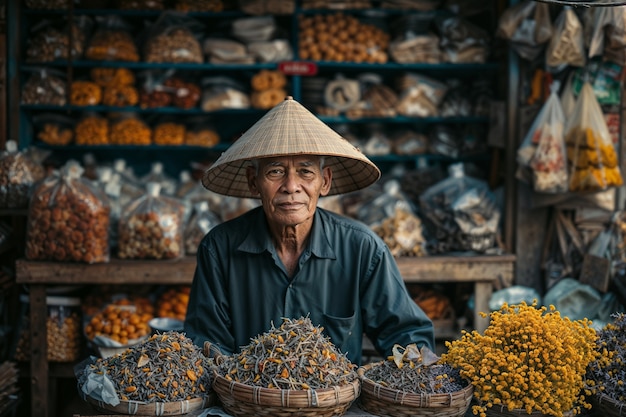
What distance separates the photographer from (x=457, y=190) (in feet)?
15.9

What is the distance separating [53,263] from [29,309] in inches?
20.3

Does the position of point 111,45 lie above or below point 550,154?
above

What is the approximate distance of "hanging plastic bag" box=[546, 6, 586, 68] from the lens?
14.1 feet

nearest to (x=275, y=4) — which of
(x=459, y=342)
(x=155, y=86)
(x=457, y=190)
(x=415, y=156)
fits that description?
(x=155, y=86)

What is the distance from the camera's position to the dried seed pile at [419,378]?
6.42 feet

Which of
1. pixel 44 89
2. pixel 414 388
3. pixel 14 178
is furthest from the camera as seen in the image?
pixel 44 89

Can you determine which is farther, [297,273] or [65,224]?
[65,224]

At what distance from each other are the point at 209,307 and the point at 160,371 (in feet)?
2.10

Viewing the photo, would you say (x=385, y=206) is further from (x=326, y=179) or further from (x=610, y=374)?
(x=610, y=374)

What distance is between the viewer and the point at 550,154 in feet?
14.2

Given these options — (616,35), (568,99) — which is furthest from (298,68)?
(616,35)

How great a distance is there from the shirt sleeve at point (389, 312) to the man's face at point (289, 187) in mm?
346

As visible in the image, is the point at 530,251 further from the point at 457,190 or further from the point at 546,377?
the point at 546,377

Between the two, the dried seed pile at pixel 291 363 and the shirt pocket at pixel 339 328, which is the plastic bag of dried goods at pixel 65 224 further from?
the dried seed pile at pixel 291 363
